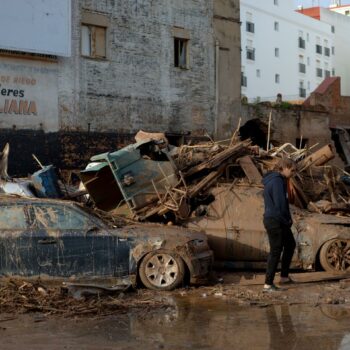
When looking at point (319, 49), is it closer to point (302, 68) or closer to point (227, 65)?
point (302, 68)

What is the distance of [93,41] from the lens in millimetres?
20391

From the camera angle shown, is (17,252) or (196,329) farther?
(17,252)

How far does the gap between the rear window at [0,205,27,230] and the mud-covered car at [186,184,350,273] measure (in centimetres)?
312

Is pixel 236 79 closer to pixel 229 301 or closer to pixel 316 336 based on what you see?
pixel 229 301

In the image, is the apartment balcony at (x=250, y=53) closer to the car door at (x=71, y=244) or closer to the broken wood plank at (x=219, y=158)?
the broken wood plank at (x=219, y=158)

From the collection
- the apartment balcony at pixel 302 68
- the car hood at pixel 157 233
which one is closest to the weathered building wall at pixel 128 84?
the car hood at pixel 157 233

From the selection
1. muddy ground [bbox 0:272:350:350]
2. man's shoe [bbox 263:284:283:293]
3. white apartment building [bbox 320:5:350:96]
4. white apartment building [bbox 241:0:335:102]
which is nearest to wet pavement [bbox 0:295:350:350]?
muddy ground [bbox 0:272:350:350]

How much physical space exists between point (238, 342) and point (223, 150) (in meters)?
6.70

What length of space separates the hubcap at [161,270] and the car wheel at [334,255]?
276 cm

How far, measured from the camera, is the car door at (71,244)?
9.09m

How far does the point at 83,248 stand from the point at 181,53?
49.3 ft

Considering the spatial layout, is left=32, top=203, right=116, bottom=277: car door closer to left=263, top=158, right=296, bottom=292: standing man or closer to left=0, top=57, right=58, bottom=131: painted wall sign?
left=263, top=158, right=296, bottom=292: standing man

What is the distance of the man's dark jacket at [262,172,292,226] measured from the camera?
9.12 meters

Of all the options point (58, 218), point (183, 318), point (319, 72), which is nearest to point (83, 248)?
point (58, 218)
